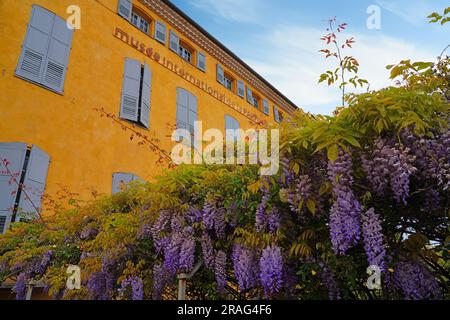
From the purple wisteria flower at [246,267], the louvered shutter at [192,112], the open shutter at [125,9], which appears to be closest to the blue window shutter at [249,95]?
the louvered shutter at [192,112]

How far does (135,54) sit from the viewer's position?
10.2 meters

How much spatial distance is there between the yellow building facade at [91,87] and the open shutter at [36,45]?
2 cm

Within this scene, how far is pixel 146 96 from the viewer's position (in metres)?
9.99

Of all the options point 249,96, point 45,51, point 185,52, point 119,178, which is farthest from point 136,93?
point 249,96

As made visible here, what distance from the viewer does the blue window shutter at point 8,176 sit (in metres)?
6.88

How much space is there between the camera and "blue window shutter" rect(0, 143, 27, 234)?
688 cm

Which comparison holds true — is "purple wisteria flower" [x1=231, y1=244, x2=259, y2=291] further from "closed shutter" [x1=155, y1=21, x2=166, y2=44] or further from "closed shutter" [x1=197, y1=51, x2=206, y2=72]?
"closed shutter" [x1=197, y1=51, x2=206, y2=72]

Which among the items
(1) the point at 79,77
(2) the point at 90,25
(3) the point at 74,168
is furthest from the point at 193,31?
(3) the point at 74,168

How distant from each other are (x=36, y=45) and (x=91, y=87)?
1524mm

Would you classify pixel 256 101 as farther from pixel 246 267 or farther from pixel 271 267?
pixel 271 267

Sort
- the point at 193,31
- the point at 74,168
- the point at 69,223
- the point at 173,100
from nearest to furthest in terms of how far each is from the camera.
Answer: the point at 69,223
the point at 74,168
the point at 173,100
the point at 193,31

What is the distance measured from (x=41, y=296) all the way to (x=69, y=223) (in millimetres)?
3070

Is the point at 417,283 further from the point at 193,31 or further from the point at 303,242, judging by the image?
the point at 193,31

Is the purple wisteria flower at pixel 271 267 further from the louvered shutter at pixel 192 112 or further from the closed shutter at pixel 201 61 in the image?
the closed shutter at pixel 201 61
